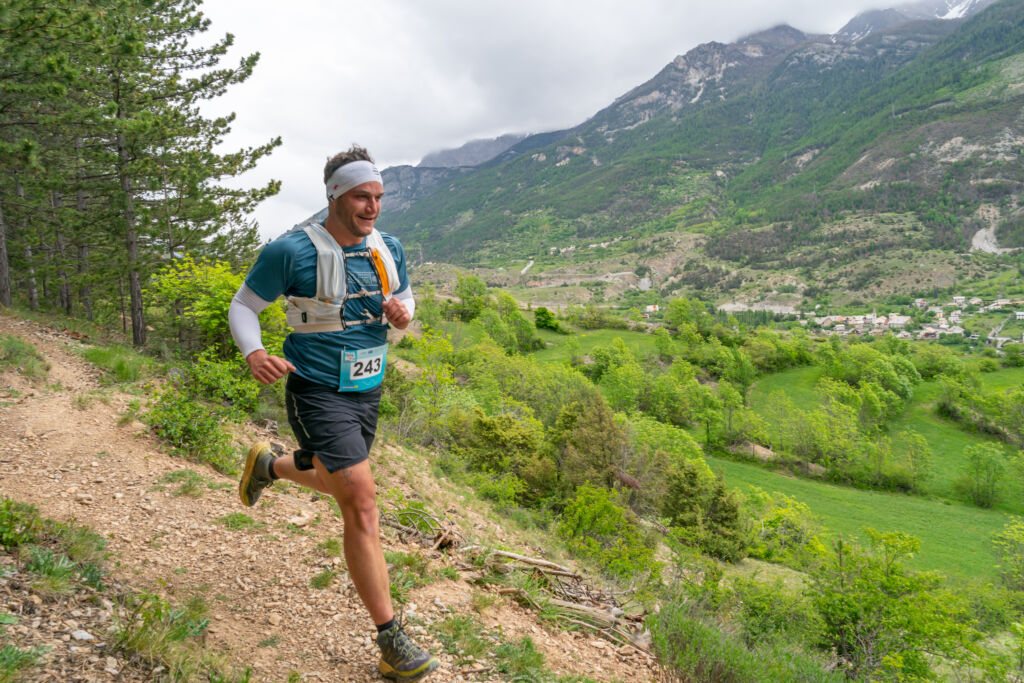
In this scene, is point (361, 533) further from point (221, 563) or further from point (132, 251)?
point (132, 251)

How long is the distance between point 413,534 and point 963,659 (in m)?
20.9

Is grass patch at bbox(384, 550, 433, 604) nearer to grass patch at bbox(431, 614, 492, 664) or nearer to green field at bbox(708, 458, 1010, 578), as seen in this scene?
grass patch at bbox(431, 614, 492, 664)

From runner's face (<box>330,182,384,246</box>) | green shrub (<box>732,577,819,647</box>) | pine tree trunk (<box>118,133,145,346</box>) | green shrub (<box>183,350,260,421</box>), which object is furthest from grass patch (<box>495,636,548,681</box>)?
green shrub (<box>732,577,819,647</box>)

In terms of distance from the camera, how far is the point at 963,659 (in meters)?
16.0

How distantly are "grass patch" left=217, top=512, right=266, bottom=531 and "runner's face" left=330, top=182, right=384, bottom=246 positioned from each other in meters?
2.45

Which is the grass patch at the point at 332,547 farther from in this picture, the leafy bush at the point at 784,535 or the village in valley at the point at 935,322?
the village in valley at the point at 935,322

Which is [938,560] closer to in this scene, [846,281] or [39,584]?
[39,584]

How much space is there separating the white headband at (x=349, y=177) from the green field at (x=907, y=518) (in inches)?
1355

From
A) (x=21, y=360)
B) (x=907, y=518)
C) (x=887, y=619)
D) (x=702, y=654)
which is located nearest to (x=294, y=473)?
(x=702, y=654)

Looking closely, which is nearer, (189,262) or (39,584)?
(39,584)

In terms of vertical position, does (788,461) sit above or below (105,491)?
below

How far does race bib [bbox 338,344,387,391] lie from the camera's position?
2449 millimetres

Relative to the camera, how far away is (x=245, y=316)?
2.45 m

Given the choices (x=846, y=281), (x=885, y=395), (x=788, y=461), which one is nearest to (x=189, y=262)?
(x=788, y=461)
